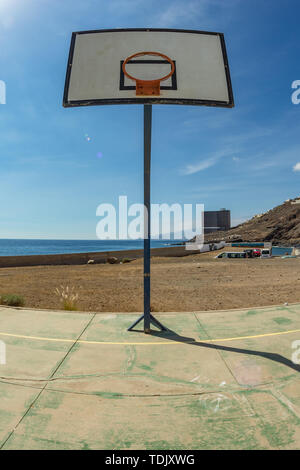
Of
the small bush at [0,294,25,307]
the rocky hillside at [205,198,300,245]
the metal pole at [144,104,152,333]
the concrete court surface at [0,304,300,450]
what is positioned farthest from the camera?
the rocky hillside at [205,198,300,245]

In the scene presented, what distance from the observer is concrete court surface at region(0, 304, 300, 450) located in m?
2.40

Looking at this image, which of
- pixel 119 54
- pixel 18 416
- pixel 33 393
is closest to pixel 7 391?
pixel 33 393

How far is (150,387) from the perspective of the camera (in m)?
3.17

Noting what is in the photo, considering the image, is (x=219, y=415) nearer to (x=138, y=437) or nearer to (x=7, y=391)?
(x=138, y=437)

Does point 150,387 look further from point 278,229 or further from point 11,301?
point 278,229

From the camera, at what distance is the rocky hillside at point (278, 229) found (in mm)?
112188

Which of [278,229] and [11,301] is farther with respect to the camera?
[278,229]

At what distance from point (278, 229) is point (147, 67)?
133 m

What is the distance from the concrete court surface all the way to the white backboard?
15.0ft

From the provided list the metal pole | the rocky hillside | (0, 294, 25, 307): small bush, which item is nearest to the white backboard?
the metal pole

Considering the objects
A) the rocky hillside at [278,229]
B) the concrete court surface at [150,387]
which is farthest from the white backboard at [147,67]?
the rocky hillside at [278,229]

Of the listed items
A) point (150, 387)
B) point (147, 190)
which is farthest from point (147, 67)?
point (150, 387)

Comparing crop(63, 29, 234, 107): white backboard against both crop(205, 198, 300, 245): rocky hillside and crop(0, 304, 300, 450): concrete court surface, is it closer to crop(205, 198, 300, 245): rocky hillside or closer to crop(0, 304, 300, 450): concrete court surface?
crop(0, 304, 300, 450): concrete court surface

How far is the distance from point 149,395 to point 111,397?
0.45 meters
